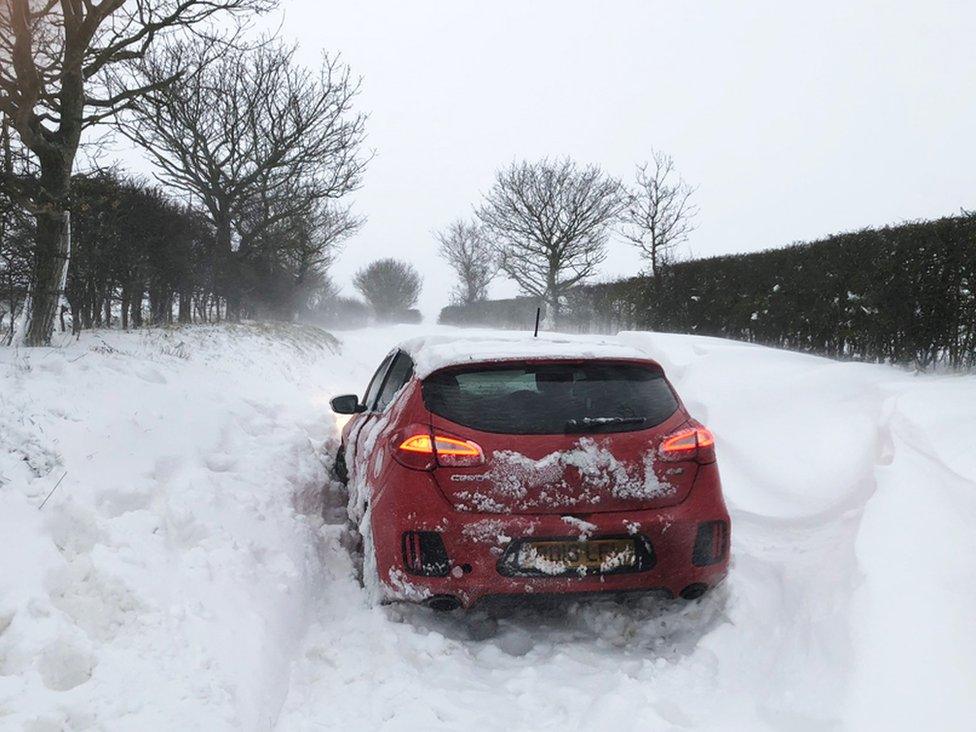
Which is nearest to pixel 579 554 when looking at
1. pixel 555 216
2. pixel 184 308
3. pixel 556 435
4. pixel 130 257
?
pixel 556 435

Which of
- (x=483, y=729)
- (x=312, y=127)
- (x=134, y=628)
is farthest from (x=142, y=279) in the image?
(x=483, y=729)

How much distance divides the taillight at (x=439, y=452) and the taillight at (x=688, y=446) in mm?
929

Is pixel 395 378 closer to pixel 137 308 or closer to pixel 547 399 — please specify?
pixel 547 399

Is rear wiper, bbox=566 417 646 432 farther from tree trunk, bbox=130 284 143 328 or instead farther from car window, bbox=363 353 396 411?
tree trunk, bbox=130 284 143 328

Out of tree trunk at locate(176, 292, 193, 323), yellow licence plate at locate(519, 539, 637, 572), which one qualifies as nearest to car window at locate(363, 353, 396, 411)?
yellow licence plate at locate(519, 539, 637, 572)

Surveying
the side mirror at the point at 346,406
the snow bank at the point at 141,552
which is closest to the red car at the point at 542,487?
the snow bank at the point at 141,552

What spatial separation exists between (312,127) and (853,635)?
22431 mm

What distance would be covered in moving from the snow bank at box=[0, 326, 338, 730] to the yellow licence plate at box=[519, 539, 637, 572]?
1.26 meters

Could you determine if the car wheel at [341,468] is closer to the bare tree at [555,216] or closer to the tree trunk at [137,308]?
the tree trunk at [137,308]

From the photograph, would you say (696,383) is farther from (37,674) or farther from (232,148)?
(232,148)

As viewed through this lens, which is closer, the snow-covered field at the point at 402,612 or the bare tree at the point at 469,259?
the snow-covered field at the point at 402,612

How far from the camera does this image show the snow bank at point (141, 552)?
8.11 feet

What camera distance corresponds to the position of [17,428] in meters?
3.77

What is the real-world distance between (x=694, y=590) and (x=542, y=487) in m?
0.95
